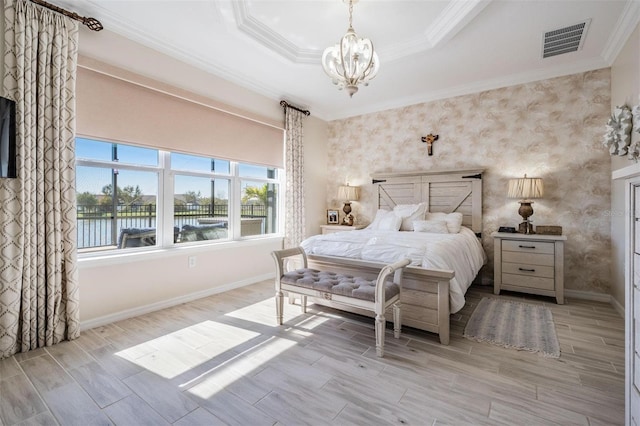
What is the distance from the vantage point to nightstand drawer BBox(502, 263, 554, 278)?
3.21 metres

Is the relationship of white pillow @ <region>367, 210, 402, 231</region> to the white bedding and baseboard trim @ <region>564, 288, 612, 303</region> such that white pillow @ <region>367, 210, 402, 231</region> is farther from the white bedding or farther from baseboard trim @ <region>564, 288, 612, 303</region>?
baseboard trim @ <region>564, 288, 612, 303</region>

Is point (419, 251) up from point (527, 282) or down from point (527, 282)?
up

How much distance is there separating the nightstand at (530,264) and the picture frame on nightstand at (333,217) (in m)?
2.44

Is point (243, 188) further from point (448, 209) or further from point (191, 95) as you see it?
point (448, 209)

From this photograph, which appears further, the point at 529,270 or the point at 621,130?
the point at 529,270

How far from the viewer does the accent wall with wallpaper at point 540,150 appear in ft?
11.0

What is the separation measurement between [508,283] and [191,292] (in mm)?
3652

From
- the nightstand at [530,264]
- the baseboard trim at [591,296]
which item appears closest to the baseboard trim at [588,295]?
the baseboard trim at [591,296]

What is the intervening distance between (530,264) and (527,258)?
7 cm

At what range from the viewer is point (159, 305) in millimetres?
3012

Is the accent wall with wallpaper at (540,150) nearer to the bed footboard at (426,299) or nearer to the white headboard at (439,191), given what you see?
the white headboard at (439,191)

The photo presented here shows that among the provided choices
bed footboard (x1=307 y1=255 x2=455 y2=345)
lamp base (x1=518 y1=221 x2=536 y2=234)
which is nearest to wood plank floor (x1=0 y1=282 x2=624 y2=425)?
bed footboard (x1=307 y1=255 x2=455 y2=345)

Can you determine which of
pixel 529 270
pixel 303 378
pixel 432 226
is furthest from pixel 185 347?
pixel 529 270

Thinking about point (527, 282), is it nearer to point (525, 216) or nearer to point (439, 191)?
point (525, 216)
